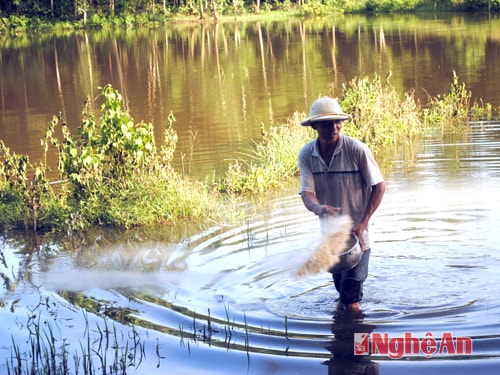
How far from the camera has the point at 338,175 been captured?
17.3 ft

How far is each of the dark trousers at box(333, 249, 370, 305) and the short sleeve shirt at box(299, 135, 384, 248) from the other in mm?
160

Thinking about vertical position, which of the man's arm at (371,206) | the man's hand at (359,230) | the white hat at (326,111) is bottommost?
the man's hand at (359,230)

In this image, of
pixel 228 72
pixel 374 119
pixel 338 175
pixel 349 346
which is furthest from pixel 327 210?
pixel 228 72

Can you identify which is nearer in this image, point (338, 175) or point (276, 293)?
point (338, 175)

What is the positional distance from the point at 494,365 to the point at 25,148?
11.8 metres

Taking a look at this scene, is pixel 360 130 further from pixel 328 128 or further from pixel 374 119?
pixel 328 128

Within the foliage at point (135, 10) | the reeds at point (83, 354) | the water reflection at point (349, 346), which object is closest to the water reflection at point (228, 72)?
the reeds at point (83, 354)

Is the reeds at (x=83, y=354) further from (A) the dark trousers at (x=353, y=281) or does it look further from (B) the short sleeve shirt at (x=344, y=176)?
(B) the short sleeve shirt at (x=344, y=176)

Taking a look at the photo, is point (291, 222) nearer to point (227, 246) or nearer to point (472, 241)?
point (227, 246)

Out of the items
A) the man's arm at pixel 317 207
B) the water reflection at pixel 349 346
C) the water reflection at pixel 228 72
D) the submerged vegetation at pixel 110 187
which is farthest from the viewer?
the water reflection at pixel 228 72

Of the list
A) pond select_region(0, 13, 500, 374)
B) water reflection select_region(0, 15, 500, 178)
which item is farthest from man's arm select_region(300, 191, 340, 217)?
water reflection select_region(0, 15, 500, 178)

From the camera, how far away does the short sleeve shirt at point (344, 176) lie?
5.21 m

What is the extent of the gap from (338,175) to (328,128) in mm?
336

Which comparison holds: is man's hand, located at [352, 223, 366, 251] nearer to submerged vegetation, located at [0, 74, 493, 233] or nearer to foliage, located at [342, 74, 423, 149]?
submerged vegetation, located at [0, 74, 493, 233]
